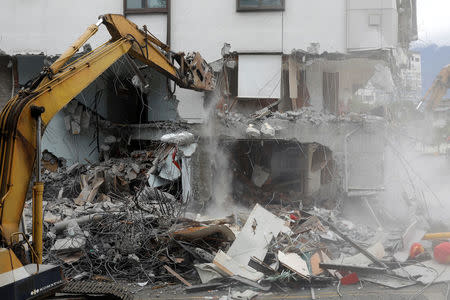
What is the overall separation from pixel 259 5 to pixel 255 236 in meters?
6.86

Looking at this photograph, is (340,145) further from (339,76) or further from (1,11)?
(1,11)

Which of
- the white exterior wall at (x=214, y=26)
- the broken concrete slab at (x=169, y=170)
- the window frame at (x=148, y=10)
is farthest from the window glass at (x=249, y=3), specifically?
the broken concrete slab at (x=169, y=170)

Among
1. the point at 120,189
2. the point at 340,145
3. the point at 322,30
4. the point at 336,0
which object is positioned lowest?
the point at 120,189

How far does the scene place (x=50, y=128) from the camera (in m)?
12.7

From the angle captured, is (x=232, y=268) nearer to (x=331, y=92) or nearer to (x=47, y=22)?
(x=331, y=92)

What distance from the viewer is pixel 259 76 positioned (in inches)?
435

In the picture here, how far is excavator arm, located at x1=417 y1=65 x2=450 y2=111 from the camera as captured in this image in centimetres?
1521

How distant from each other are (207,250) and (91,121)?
7751mm

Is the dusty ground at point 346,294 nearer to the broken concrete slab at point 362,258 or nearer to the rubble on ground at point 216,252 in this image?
the rubble on ground at point 216,252

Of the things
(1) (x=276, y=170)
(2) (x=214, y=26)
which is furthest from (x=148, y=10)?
(1) (x=276, y=170)

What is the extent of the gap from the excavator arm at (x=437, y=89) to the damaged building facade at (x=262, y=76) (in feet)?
13.4

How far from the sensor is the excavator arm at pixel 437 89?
49.9 ft

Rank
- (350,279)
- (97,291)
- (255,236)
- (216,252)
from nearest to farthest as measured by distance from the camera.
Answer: (97,291), (350,279), (216,252), (255,236)

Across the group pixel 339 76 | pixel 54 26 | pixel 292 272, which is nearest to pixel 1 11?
pixel 54 26
